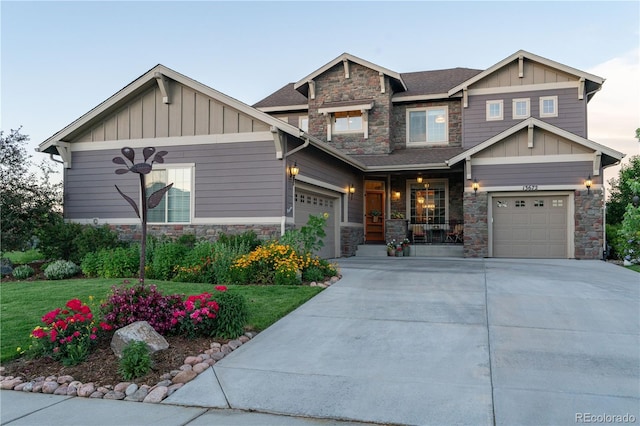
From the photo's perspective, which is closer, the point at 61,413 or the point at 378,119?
the point at 61,413

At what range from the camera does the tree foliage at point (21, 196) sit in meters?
10.5

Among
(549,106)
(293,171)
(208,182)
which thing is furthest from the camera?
(549,106)

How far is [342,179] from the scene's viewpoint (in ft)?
47.5

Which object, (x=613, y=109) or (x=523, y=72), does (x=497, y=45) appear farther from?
(x=613, y=109)

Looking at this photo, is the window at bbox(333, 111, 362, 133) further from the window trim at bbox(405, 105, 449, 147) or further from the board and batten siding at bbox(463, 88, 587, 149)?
the board and batten siding at bbox(463, 88, 587, 149)

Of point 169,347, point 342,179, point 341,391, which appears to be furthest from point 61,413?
point 342,179

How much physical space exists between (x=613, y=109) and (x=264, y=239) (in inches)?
673

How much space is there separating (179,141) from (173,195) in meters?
1.39

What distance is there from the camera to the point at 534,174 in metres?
13.5

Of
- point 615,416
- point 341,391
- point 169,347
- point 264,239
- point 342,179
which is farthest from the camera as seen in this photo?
point 342,179

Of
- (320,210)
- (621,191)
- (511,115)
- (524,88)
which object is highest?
(524,88)

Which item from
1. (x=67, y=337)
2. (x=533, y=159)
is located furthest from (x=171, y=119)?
(x=533, y=159)

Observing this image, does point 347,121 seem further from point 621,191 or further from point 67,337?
point 67,337

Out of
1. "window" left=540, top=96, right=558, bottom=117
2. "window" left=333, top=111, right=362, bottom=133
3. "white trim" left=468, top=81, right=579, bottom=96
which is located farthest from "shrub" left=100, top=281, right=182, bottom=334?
"window" left=540, top=96, right=558, bottom=117
